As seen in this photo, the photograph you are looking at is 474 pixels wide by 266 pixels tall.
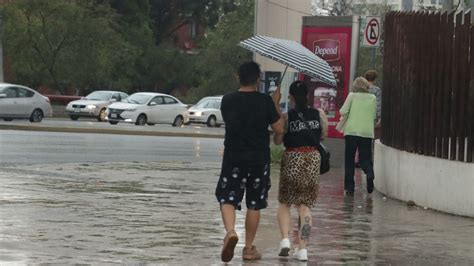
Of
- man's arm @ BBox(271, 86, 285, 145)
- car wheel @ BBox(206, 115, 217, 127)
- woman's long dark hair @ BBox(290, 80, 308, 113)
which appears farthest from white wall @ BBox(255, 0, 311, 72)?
car wheel @ BBox(206, 115, 217, 127)

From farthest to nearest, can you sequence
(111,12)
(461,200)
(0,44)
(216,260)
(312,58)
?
(111,12) → (0,44) → (461,200) → (312,58) → (216,260)

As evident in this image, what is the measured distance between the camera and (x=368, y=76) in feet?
58.0

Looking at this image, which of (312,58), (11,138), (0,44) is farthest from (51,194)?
(0,44)

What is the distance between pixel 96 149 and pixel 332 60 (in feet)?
20.7

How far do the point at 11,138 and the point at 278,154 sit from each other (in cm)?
823

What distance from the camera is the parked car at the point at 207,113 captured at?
175 ft

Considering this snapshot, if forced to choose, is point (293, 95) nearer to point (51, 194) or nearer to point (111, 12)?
point (51, 194)

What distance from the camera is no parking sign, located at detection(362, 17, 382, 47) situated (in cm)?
2281

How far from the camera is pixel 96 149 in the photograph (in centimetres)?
Answer: 2642

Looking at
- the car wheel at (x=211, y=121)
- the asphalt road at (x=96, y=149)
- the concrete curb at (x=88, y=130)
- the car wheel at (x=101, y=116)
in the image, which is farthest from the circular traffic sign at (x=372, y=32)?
the car wheel at (x=211, y=121)

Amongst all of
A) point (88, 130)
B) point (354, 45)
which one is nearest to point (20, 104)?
point (88, 130)

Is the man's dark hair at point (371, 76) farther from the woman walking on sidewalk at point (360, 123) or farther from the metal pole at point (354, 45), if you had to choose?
the metal pole at point (354, 45)

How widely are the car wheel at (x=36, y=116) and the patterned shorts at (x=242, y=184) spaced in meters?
32.2

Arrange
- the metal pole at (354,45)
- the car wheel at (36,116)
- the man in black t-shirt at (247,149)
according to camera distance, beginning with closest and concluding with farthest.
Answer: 1. the man in black t-shirt at (247,149)
2. the metal pole at (354,45)
3. the car wheel at (36,116)
